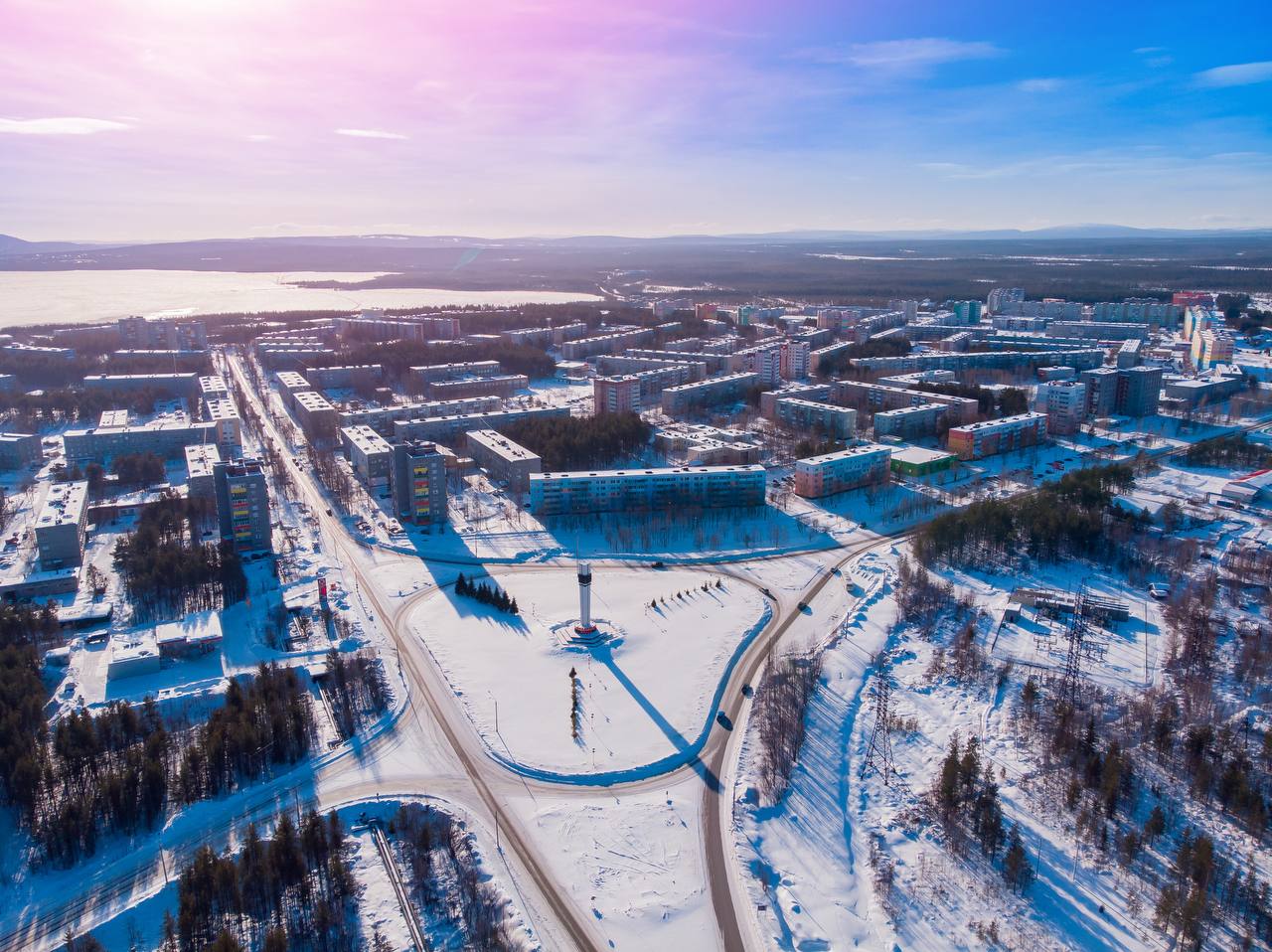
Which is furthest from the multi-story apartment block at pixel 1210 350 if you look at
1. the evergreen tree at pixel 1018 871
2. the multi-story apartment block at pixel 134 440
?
the multi-story apartment block at pixel 134 440

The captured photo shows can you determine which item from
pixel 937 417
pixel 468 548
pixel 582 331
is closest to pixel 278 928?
pixel 468 548

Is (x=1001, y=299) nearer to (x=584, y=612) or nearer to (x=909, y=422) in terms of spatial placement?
(x=909, y=422)

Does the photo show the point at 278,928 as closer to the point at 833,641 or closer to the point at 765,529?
the point at 833,641

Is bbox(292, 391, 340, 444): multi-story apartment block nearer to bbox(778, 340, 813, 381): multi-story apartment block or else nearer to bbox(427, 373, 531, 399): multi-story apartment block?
bbox(427, 373, 531, 399): multi-story apartment block

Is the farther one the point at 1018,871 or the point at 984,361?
the point at 984,361

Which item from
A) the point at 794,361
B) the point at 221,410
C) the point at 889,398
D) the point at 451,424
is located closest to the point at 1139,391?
the point at 889,398

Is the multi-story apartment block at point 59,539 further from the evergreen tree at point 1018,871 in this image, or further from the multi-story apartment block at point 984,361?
the multi-story apartment block at point 984,361
